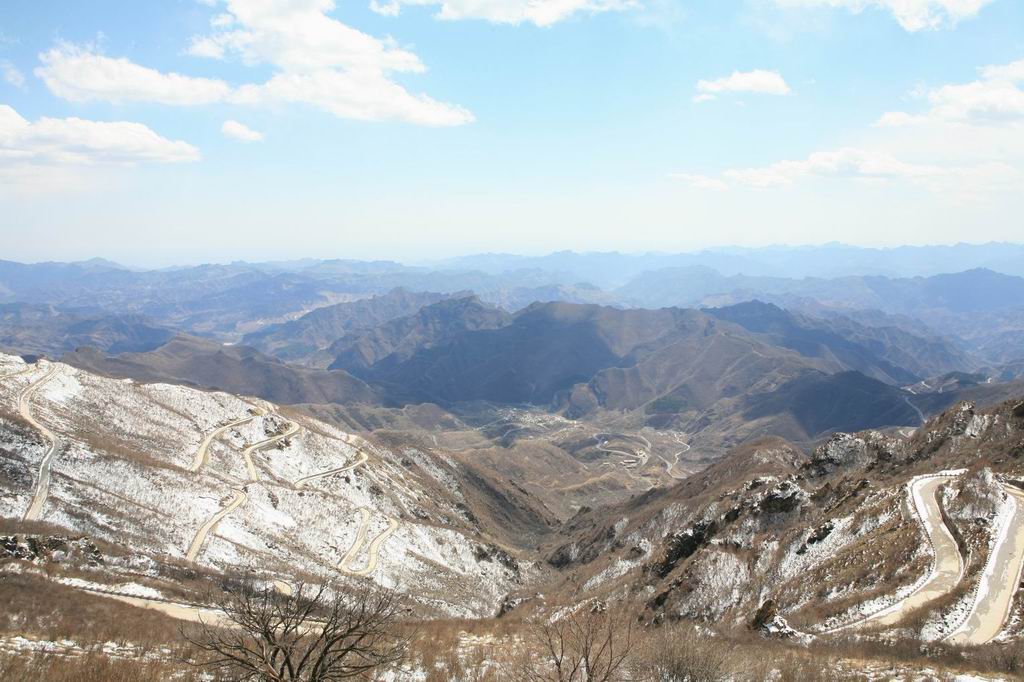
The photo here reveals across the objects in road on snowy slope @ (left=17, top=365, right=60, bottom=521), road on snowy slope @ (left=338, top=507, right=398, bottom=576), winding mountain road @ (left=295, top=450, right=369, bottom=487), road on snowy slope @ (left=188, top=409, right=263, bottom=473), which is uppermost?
road on snowy slope @ (left=17, top=365, right=60, bottom=521)

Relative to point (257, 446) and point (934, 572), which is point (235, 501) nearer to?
point (257, 446)

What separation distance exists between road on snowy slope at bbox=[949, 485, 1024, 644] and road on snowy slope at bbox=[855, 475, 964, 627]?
1.58m

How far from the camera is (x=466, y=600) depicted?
6488 cm

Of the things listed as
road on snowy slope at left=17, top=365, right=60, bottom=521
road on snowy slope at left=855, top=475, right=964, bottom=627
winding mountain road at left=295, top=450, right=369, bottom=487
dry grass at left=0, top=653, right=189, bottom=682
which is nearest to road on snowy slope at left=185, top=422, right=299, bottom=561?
winding mountain road at left=295, top=450, right=369, bottom=487

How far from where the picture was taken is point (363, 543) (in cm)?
6656

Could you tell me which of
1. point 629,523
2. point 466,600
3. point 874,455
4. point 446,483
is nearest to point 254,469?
point 466,600

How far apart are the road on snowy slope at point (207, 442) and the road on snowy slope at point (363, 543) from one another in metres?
21.0

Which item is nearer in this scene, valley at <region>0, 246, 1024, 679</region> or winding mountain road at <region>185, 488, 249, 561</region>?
valley at <region>0, 246, 1024, 679</region>

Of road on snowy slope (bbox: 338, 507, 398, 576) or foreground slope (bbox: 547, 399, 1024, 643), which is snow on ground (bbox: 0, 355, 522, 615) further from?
foreground slope (bbox: 547, 399, 1024, 643)

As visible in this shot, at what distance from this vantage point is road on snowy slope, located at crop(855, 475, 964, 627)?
27328mm

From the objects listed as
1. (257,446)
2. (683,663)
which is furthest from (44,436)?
(683,663)

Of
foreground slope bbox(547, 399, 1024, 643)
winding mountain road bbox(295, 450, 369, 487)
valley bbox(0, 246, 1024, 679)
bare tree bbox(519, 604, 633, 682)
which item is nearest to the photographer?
bare tree bbox(519, 604, 633, 682)

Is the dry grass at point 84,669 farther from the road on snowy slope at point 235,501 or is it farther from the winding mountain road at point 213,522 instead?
the road on snowy slope at point 235,501

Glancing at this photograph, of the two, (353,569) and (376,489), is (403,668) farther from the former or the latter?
(376,489)
